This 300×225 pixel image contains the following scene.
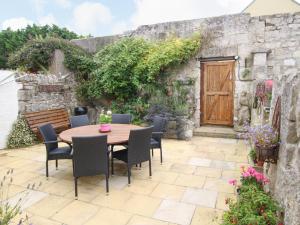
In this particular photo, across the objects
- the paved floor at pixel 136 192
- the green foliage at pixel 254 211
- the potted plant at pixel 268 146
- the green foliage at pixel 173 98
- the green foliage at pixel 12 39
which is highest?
the green foliage at pixel 12 39

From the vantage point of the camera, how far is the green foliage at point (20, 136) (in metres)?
4.58

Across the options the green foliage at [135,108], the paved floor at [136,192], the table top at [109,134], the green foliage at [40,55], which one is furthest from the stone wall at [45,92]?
the table top at [109,134]

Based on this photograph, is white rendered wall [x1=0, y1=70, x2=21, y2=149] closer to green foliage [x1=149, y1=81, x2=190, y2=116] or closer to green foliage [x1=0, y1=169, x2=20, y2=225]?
green foliage [x1=0, y1=169, x2=20, y2=225]

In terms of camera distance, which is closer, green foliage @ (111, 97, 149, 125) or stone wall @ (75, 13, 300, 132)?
stone wall @ (75, 13, 300, 132)

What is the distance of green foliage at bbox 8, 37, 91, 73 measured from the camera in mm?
5996

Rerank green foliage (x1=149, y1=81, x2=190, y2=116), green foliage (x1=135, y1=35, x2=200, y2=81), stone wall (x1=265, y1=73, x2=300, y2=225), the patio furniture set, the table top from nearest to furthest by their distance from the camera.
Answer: stone wall (x1=265, y1=73, x2=300, y2=225), the patio furniture set, the table top, green foliage (x1=149, y1=81, x2=190, y2=116), green foliage (x1=135, y1=35, x2=200, y2=81)

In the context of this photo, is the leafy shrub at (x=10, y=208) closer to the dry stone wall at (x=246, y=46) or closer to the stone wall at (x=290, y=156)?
the stone wall at (x=290, y=156)

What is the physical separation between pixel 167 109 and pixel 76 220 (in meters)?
3.58

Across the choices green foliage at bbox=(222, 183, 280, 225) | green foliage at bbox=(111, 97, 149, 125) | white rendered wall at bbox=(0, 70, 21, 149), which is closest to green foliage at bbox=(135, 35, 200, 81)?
green foliage at bbox=(111, 97, 149, 125)

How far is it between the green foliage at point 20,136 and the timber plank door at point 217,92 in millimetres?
4385

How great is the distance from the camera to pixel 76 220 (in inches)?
82.7

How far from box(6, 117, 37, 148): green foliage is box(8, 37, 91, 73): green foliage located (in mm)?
2036

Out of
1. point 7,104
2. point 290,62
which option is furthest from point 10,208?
point 290,62

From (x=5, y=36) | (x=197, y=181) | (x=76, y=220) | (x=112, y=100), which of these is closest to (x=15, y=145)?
(x=112, y=100)
